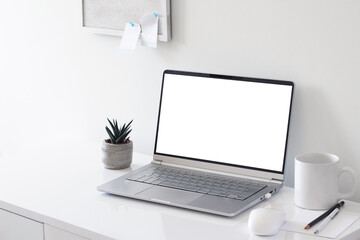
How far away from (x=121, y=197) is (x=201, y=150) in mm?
264

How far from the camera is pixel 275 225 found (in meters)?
1.21

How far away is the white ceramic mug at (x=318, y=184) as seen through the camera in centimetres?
133

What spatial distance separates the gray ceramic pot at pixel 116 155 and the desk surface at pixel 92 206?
2 cm

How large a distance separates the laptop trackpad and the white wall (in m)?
0.29

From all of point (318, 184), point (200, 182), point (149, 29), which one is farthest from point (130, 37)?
point (318, 184)

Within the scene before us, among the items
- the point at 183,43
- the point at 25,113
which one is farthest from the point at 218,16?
the point at 25,113

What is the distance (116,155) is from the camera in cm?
162

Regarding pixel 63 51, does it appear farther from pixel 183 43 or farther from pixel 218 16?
pixel 218 16

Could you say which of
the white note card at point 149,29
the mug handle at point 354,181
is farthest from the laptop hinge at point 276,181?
the white note card at point 149,29

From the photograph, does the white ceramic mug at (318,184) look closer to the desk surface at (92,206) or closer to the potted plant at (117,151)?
the desk surface at (92,206)

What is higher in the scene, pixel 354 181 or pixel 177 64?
pixel 177 64

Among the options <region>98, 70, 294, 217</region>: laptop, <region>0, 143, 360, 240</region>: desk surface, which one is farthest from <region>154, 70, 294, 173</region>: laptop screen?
<region>0, 143, 360, 240</region>: desk surface

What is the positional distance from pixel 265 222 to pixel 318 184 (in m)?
0.20

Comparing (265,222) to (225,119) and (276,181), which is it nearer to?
(276,181)
